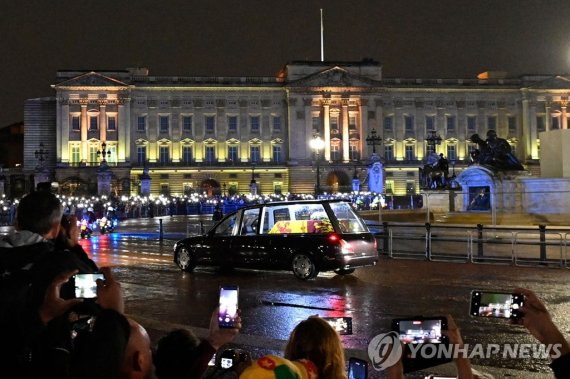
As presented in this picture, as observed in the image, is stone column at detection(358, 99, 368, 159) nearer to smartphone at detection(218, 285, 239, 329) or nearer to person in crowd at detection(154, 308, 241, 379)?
smartphone at detection(218, 285, 239, 329)

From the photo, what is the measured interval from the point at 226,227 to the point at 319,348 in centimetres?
1360

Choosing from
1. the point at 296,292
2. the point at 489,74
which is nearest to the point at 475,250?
the point at 296,292

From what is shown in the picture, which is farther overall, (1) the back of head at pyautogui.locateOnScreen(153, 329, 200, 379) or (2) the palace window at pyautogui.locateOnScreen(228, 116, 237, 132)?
(2) the palace window at pyautogui.locateOnScreen(228, 116, 237, 132)

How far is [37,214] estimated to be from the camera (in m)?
4.13

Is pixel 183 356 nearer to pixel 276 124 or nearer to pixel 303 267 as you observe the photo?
pixel 303 267

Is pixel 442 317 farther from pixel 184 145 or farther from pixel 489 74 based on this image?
pixel 489 74

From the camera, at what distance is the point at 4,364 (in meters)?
3.72

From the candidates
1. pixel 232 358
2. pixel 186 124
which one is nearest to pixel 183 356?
pixel 232 358

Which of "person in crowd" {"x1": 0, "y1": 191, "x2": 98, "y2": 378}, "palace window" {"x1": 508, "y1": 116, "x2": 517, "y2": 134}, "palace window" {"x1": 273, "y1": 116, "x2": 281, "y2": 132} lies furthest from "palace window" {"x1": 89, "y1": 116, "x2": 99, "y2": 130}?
"person in crowd" {"x1": 0, "y1": 191, "x2": 98, "y2": 378}

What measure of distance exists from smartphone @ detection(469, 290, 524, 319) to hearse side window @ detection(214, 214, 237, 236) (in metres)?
13.2

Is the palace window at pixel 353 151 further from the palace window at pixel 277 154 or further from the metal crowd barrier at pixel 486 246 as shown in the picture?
the metal crowd barrier at pixel 486 246

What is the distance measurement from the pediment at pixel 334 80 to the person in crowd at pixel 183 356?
8925 centimetres

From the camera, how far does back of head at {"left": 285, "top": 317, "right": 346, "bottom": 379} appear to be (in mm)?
3239

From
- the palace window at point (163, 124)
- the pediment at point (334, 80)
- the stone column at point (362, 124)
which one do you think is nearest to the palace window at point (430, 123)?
the stone column at point (362, 124)
